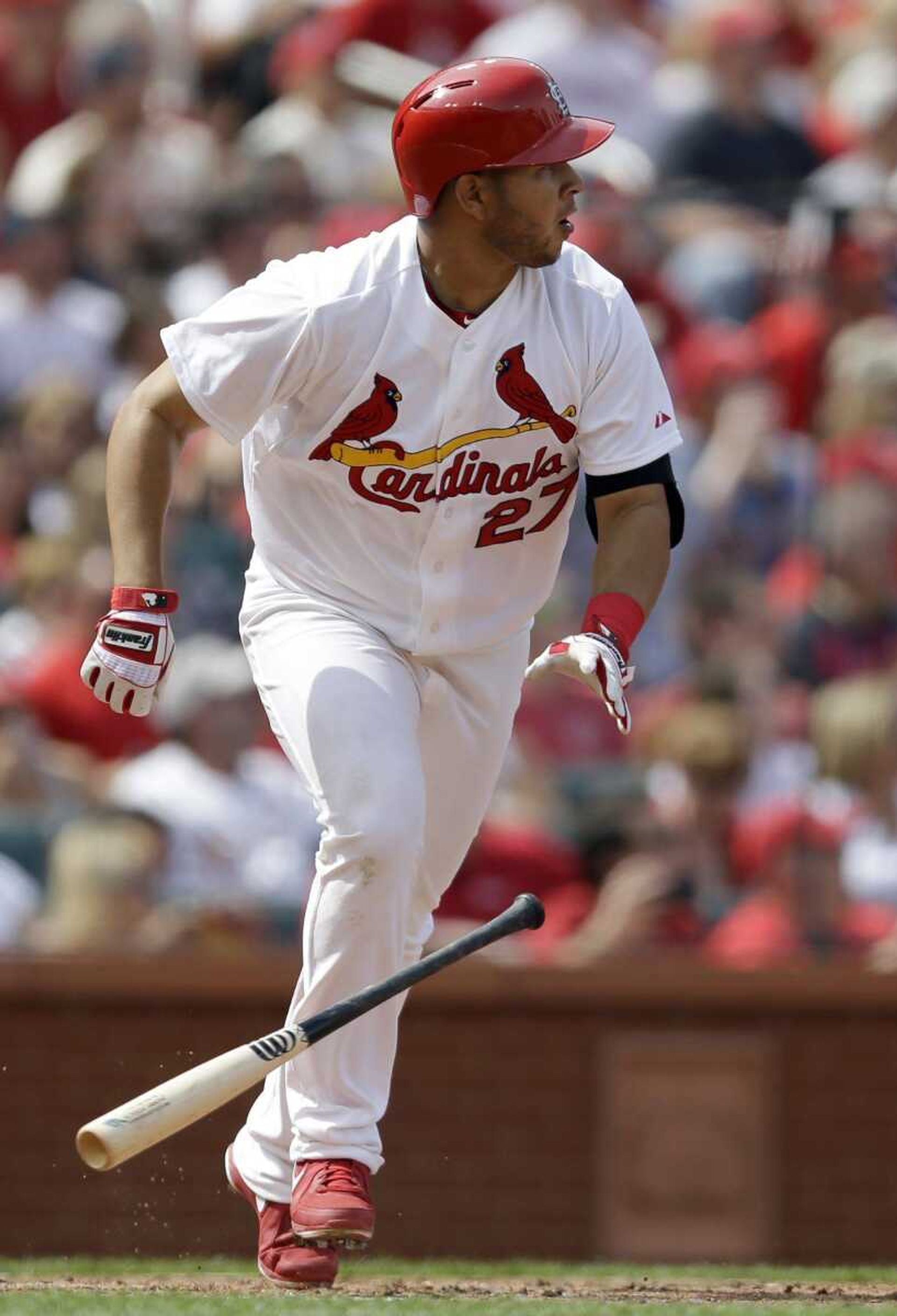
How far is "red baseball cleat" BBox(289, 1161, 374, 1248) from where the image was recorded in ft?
13.3

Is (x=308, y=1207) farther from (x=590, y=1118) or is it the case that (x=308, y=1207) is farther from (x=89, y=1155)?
(x=590, y=1118)

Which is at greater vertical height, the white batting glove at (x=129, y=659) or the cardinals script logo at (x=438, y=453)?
the cardinals script logo at (x=438, y=453)

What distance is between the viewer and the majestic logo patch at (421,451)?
419 centimetres

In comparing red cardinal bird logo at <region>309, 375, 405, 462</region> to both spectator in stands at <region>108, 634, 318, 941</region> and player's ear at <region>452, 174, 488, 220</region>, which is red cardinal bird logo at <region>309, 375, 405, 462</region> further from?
spectator in stands at <region>108, 634, 318, 941</region>

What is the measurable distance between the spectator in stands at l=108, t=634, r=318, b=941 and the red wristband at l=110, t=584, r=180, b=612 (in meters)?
2.29

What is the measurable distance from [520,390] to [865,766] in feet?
8.61

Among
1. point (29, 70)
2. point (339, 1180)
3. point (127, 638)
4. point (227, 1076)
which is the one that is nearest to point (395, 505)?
point (127, 638)

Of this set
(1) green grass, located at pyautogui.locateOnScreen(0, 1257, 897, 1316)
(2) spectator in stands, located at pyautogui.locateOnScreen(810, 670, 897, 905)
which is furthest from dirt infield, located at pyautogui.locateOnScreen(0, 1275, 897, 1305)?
(2) spectator in stands, located at pyautogui.locateOnScreen(810, 670, 897, 905)

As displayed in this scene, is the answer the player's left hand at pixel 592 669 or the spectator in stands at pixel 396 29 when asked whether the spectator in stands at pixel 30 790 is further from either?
the spectator in stands at pixel 396 29

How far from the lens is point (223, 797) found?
6594 mm

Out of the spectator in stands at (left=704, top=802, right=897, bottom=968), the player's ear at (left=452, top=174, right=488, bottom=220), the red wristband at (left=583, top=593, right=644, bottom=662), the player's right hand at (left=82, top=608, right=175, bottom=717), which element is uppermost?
the player's ear at (left=452, top=174, right=488, bottom=220)

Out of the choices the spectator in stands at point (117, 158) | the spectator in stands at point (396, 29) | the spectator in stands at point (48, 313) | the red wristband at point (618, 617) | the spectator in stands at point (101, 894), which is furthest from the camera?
the spectator in stands at point (396, 29)

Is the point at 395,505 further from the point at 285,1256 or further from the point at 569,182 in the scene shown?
the point at 285,1256

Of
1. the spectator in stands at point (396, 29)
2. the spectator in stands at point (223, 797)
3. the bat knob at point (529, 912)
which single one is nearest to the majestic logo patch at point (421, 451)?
the bat knob at point (529, 912)
